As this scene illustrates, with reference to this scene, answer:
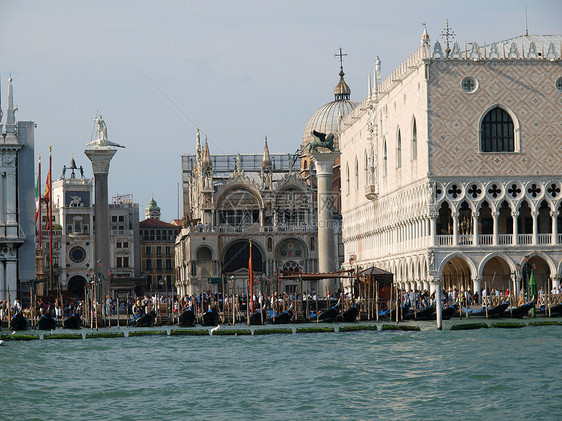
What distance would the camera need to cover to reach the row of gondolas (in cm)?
4472

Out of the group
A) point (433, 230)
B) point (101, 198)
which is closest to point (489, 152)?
point (433, 230)

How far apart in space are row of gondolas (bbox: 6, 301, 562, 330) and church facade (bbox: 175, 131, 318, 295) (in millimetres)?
27130

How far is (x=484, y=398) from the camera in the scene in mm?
24703

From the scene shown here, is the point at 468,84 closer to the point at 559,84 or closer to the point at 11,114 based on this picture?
the point at 559,84

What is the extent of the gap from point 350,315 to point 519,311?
6.42m

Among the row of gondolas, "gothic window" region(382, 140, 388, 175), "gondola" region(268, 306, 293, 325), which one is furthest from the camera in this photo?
"gothic window" region(382, 140, 388, 175)

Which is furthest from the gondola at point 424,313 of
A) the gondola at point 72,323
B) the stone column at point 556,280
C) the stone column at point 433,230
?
the gondola at point 72,323

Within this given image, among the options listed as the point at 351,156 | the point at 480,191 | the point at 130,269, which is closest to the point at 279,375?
the point at 480,191

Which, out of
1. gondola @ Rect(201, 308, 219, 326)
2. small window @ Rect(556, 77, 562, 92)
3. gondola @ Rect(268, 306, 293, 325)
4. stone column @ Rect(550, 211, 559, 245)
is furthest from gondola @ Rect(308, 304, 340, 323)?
small window @ Rect(556, 77, 562, 92)

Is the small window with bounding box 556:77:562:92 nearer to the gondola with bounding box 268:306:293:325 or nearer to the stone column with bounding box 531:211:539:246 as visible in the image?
the stone column with bounding box 531:211:539:246

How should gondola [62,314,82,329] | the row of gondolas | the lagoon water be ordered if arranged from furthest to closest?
gondola [62,314,82,329], the row of gondolas, the lagoon water

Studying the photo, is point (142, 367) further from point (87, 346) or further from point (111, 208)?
point (111, 208)

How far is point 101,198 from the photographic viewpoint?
60.6 m

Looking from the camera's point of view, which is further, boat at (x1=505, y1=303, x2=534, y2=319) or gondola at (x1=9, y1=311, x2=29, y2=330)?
gondola at (x1=9, y1=311, x2=29, y2=330)
